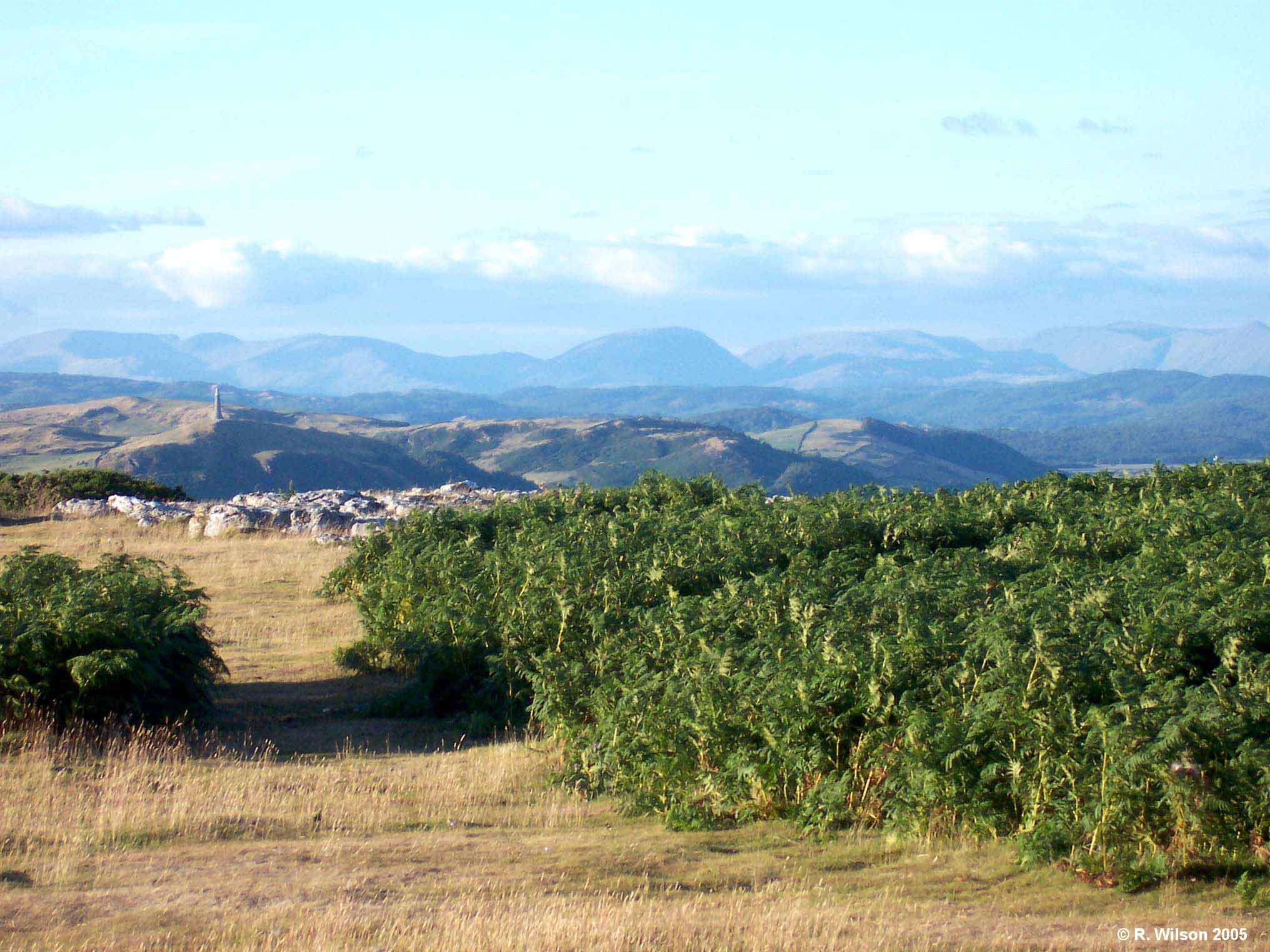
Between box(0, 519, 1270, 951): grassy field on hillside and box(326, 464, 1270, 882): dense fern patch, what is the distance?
308 millimetres

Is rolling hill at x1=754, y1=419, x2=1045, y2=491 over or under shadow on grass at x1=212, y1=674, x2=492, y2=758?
over

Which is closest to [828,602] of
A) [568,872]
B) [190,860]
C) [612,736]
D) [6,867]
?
[612,736]

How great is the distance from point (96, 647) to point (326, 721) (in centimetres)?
248

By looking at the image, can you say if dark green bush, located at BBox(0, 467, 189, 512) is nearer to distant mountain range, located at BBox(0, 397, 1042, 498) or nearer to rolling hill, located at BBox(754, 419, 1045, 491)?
distant mountain range, located at BBox(0, 397, 1042, 498)

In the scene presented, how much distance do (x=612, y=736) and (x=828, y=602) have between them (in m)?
2.08

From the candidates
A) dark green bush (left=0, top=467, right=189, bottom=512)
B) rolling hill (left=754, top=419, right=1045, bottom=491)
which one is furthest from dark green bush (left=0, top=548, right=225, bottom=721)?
rolling hill (left=754, top=419, right=1045, bottom=491)

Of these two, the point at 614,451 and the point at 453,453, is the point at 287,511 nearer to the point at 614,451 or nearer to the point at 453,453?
the point at 614,451

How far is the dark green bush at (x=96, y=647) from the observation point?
9.50m

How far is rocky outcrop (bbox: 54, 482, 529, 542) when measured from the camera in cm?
2475

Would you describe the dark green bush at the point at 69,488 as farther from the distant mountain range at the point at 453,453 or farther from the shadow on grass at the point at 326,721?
the distant mountain range at the point at 453,453

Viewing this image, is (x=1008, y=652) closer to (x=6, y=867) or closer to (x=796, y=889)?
(x=796, y=889)

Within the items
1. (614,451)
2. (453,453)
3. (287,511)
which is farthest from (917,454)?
(287,511)

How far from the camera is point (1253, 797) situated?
5801 millimetres

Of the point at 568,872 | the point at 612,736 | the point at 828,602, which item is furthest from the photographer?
the point at 828,602
